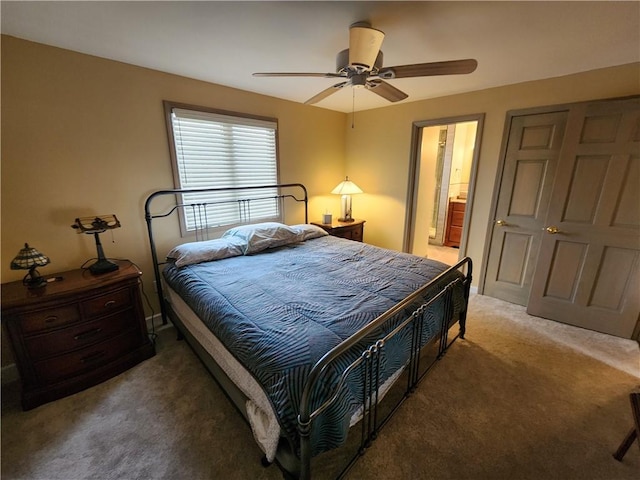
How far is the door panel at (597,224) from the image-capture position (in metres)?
2.33

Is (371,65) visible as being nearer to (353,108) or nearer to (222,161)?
(222,161)

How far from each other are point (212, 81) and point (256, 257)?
1.90m

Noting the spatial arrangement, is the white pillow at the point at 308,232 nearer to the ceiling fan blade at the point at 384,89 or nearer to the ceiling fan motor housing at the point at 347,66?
the ceiling fan blade at the point at 384,89

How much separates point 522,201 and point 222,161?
3.40 metres

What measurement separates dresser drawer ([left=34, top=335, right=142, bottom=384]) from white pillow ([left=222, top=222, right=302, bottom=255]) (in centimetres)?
123

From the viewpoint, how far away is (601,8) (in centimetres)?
153

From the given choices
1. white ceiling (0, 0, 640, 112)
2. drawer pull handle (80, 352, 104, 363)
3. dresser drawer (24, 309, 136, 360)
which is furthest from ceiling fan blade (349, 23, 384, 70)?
drawer pull handle (80, 352, 104, 363)

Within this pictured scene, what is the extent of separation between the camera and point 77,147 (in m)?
2.17

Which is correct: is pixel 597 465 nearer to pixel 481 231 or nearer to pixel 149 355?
pixel 481 231

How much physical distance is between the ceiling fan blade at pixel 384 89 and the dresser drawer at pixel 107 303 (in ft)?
8.09

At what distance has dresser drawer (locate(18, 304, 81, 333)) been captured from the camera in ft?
5.74

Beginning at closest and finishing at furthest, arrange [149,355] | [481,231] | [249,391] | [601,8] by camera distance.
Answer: [249,391] → [601,8] → [149,355] → [481,231]

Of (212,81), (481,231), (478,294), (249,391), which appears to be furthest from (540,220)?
(212,81)

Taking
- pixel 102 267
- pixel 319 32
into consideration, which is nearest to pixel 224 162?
pixel 102 267
